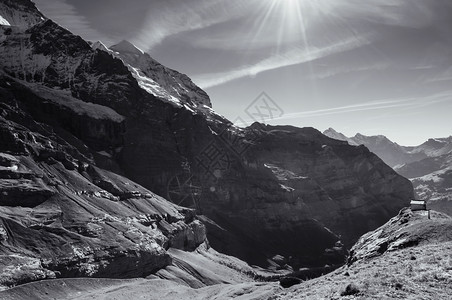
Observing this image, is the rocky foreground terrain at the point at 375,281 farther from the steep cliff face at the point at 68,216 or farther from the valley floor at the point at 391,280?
the steep cliff face at the point at 68,216

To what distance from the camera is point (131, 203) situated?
427 feet

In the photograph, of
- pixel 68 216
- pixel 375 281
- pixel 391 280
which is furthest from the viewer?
pixel 68 216

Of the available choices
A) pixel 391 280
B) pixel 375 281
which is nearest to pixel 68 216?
pixel 375 281

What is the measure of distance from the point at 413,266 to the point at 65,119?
188298mm

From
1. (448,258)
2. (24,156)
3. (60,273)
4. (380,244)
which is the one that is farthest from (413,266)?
(24,156)

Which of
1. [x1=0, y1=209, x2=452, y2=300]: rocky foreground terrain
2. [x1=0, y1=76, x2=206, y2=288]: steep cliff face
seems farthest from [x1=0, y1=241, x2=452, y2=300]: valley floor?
[x1=0, y1=76, x2=206, y2=288]: steep cliff face

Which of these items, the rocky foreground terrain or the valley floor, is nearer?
the valley floor

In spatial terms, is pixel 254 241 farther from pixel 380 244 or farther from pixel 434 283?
pixel 434 283

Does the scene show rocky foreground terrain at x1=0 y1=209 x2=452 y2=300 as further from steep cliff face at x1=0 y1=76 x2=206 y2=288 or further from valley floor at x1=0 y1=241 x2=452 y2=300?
steep cliff face at x1=0 y1=76 x2=206 y2=288

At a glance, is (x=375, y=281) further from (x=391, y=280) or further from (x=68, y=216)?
(x=68, y=216)

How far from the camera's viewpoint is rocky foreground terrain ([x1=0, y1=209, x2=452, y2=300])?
19.4 meters

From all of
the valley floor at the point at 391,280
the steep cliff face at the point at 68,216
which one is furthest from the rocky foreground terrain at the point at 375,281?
the steep cliff face at the point at 68,216

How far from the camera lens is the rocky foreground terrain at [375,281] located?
1942 cm

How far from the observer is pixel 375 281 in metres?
20.7
